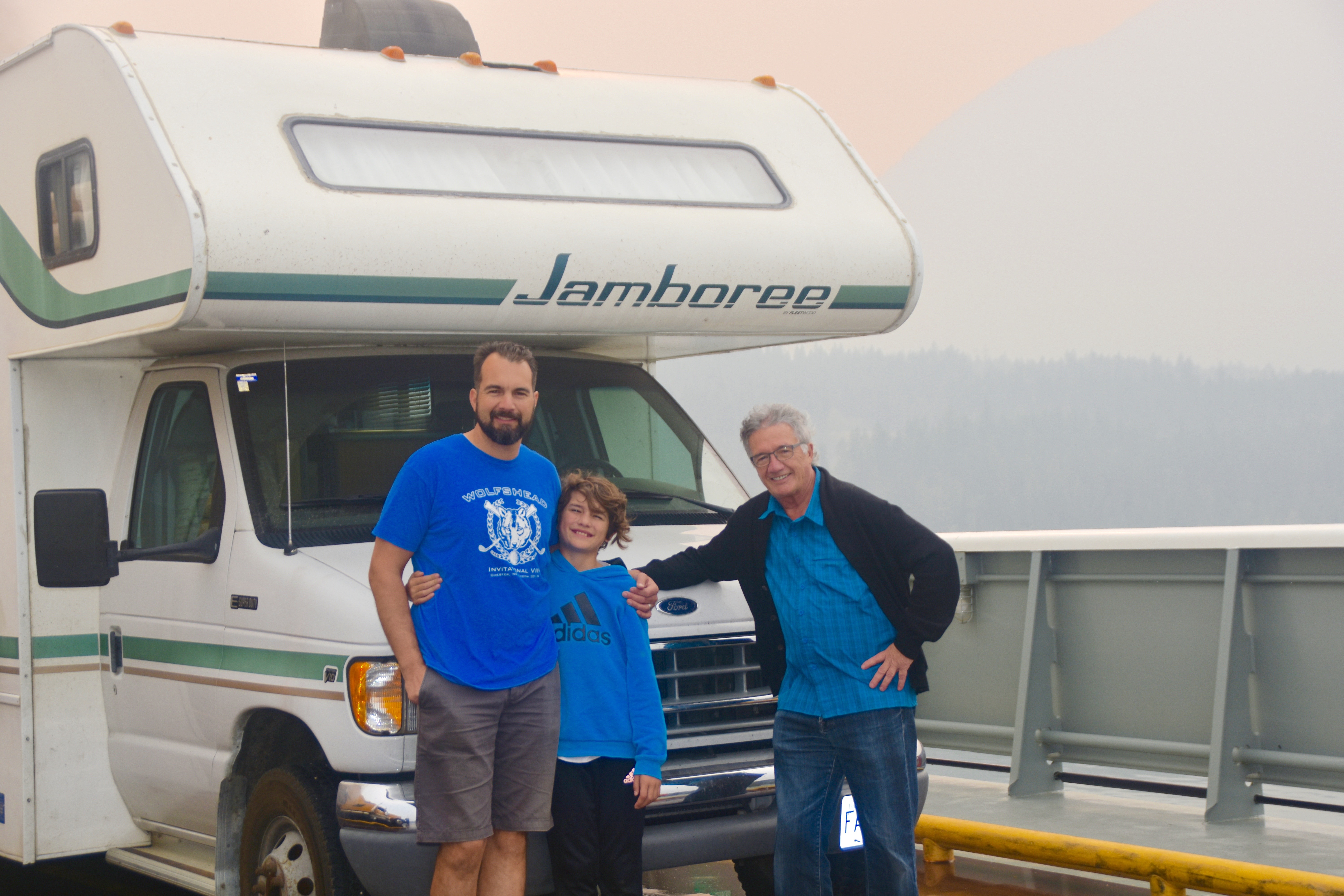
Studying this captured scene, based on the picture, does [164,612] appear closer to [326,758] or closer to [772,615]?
[326,758]

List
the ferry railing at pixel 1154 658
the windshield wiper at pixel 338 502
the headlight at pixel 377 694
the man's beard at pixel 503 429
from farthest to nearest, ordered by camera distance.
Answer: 1. the ferry railing at pixel 1154 658
2. the windshield wiper at pixel 338 502
3. the headlight at pixel 377 694
4. the man's beard at pixel 503 429

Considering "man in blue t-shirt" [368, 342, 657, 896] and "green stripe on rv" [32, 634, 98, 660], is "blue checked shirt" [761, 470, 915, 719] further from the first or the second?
"green stripe on rv" [32, 634, 98, 660]

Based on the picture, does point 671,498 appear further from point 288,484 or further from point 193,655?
point 193,655

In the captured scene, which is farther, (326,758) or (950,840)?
(950,840)

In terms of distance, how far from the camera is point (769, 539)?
15.9 feet

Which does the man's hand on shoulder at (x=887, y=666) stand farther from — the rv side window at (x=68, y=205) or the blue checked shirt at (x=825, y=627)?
the rv side window at (x=68, y=205)

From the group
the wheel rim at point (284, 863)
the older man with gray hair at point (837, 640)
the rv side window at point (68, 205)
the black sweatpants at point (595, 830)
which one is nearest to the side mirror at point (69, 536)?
the rv side window at point (68, 205)

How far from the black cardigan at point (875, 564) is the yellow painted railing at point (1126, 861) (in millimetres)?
1550

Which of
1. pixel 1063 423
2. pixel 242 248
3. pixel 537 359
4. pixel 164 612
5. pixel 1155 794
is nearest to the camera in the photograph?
pixel 242 248

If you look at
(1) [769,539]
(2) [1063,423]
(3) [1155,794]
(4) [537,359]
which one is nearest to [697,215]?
(4) [537,359]

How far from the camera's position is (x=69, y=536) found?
17.2ft

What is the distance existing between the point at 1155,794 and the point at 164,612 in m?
5.22

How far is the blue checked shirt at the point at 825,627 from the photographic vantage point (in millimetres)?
4605

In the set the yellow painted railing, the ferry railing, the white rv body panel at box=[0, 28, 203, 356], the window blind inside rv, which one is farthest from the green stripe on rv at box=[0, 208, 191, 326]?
the ferry railing
